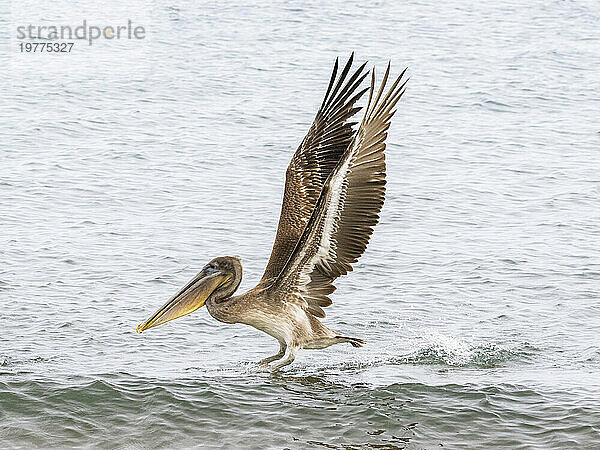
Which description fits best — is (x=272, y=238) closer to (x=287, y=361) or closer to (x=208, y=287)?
(x=208, y=287)

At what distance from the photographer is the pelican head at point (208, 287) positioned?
6.37 meters

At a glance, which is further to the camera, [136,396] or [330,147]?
[330,147]

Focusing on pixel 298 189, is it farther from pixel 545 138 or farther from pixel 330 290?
pixel 545 138

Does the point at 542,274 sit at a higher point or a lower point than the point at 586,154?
lower

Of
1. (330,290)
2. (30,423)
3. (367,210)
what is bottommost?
(30,423)

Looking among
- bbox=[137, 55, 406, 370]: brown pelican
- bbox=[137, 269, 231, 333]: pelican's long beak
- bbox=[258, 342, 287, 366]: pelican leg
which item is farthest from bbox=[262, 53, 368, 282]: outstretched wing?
bbox=[258, 342, 287, 366]: pelican leg

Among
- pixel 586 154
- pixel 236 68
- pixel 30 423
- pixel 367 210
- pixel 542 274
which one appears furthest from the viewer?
pixel 236 68

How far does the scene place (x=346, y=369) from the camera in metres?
6.59

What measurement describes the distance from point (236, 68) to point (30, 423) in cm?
1104

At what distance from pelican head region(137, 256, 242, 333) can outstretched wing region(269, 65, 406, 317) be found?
0.39 metres

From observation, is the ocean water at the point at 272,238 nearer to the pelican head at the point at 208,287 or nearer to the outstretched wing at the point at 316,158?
the pelican head at the point at 208,287

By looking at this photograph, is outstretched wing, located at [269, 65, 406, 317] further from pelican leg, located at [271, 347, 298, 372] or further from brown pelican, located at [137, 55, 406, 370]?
pelican leg, located at [271, 347, 298, 372]

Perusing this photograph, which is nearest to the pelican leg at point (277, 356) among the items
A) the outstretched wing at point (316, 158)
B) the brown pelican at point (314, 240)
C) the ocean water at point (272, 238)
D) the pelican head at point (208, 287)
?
the brown pelican at point (314, 240)

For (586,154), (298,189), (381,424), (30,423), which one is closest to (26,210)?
(298,189)
